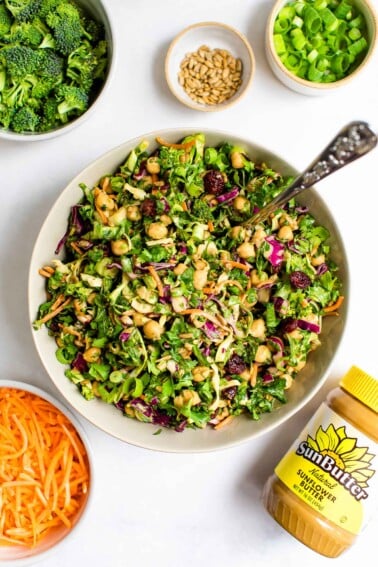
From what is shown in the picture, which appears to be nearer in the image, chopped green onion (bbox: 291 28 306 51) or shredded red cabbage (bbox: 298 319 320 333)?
shredded red cabbage (bbox: 298 319 320 333)

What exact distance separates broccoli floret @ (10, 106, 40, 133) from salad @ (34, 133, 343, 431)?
31 centimetres

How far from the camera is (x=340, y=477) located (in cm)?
207

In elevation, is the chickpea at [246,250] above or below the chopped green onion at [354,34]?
below

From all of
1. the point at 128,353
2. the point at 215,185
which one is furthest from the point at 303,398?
the point at 215,185

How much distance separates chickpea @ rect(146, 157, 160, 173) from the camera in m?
2.00

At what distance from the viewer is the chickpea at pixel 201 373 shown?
195cm

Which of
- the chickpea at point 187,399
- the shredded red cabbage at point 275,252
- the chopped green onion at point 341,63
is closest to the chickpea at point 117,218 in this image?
the shredded red cabbage at point 275,252

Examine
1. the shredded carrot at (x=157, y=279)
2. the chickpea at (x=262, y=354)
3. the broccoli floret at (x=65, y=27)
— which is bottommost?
the chickpea at (x=262, y=354)

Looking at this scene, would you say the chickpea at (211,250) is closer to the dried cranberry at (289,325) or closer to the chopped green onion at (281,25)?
the dried cranberry at (289,325)

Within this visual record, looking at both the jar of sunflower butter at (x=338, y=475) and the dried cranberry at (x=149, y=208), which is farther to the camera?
the jar of sunflower butter at (x=338, y=475)

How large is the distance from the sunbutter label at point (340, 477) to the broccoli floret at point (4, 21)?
5.23 feet

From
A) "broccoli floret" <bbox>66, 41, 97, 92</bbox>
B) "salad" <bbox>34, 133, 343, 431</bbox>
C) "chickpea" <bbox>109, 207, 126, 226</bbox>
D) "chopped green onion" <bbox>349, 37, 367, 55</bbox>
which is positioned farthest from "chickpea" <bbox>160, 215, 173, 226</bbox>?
"chopped green onion" <bbox>349, 37, 367, 55</bbox>

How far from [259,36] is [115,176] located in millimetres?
737

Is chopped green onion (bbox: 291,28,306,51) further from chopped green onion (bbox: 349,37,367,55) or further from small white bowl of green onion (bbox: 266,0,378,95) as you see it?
chopped green onion (bbox: 349,37,367,55)
